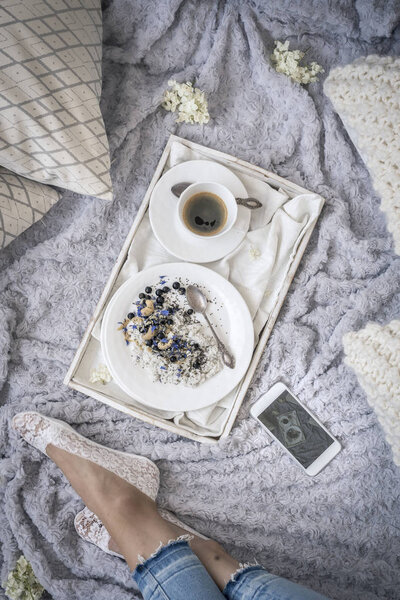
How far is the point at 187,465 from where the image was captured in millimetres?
1268

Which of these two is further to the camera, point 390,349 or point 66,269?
point 66,269

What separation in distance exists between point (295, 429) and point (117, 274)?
1.97ft

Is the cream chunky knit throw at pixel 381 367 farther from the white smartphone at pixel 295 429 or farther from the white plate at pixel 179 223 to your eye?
the white plate at pixel 179 223

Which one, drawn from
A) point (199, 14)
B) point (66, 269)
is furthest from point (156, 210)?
point (199, 14)

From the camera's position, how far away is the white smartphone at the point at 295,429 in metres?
1.23

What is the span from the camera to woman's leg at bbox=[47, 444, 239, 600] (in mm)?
1104

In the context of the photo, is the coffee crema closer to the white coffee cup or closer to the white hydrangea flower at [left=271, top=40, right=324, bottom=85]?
the white coffee cup

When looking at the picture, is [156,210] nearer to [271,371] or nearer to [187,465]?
[271,371]

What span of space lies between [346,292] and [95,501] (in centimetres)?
Result: 82

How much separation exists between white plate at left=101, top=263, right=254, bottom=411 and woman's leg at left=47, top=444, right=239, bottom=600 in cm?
22

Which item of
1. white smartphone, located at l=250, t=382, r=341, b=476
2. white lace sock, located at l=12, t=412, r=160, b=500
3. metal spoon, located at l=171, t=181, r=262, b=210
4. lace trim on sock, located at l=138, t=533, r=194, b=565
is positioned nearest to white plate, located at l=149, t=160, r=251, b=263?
metal spoon, located at l=171, t=181, r=262, b=210

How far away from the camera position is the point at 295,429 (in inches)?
48.5

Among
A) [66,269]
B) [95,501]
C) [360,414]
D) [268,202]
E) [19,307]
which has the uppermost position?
[268,202]

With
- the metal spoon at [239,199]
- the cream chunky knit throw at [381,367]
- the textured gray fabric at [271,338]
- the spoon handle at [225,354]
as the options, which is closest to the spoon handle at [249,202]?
the metal spoon at [239,199]
